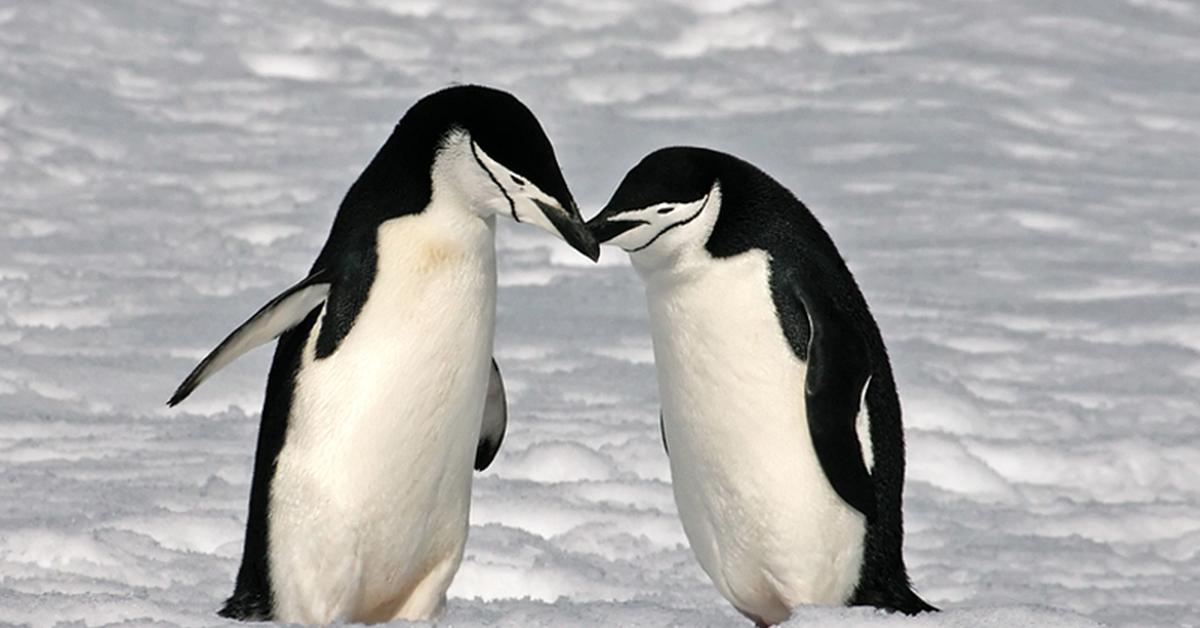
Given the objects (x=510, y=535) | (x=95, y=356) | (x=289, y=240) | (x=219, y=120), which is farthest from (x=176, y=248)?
(x=510, y=535)

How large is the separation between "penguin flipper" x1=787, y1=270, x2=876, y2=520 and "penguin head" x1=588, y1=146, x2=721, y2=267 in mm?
166

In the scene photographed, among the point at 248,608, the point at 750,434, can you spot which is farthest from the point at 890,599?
the point at 248,608

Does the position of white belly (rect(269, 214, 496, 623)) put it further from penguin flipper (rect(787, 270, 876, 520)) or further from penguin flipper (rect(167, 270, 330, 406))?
penguin flipper (rect(787, 270, 876, 520))

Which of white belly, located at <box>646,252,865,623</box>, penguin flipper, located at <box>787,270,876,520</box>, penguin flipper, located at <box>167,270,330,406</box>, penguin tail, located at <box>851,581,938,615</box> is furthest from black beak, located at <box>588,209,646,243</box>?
penguin tail, located at <box>851,581,938,615</box>

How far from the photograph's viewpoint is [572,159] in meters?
8.32

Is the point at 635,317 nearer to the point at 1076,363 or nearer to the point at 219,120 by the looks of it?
the point at 1076,363

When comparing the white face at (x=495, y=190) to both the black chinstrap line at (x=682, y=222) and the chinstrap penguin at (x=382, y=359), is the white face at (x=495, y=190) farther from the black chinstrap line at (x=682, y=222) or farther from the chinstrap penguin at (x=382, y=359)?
the black chinstrap line at (x=682, y=222)

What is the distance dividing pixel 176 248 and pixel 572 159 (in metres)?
1.81

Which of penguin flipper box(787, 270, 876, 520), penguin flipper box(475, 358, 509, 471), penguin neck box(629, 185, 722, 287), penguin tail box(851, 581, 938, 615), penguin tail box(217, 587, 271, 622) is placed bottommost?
penguin tail box(217, 587, 271, 622)

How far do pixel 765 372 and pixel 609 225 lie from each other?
12.5 inches

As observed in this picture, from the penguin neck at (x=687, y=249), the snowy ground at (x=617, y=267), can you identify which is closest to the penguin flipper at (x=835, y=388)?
the penguin neck at (x=687, y=249)

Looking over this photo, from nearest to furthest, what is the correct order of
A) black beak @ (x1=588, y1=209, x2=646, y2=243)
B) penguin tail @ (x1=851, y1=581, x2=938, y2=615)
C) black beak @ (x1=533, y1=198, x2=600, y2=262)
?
black beak @ (x1=533, y1=198, x2=600, y2=262), black beak @ (x1=588, y1=209, x2=646, y2=243), penguin tail @ (x1=851, y1=581, x2=938, y2=615)

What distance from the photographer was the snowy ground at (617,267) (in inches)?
163

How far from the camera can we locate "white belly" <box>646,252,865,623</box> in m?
3.09
